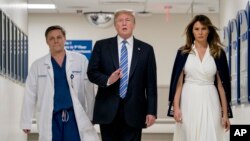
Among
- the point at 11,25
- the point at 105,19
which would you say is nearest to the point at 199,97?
the point at 11,25

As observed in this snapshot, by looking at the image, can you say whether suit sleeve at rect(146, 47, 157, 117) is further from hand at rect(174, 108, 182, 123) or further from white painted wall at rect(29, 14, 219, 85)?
white painted wall at rect(29, 14, 219, 85)

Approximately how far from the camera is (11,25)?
9.11m

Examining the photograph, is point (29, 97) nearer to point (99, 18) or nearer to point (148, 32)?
point (99, 18)

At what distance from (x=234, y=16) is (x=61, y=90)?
14.5 feet

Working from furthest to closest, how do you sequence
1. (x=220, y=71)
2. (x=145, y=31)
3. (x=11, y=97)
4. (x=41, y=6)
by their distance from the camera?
1. (x=145, y=31)
2. (x=41, y=6)
3. (x=11, y=97)
4. (x=220, y=71)

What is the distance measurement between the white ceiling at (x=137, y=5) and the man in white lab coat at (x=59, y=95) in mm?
8233

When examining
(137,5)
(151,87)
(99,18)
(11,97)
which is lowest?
(11,97)

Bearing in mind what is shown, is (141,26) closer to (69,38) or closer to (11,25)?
(69,38)

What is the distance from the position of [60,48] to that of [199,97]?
138 centimetres

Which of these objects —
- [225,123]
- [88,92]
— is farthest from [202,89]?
[88,92]

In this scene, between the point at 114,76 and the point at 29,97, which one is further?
the point at 29,97

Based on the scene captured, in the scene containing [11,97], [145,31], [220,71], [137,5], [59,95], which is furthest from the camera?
[145,31]

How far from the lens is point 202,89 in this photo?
5.79m

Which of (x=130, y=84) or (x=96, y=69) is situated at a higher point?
(x=96, y=69)
